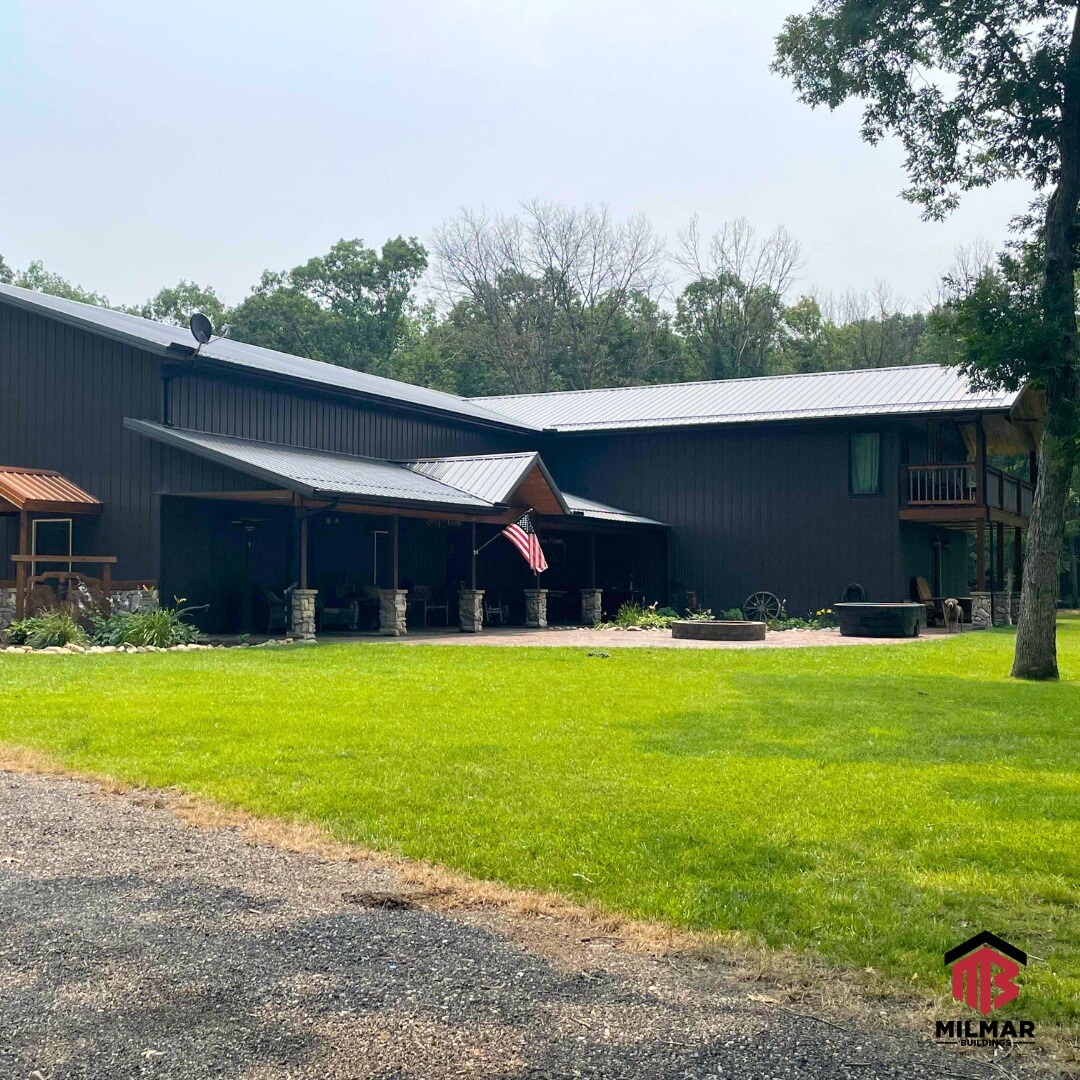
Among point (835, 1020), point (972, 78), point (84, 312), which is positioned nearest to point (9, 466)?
point (84, 312)

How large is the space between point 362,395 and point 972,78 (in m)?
12.7

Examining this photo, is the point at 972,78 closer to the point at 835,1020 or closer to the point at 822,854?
the point at 822,854

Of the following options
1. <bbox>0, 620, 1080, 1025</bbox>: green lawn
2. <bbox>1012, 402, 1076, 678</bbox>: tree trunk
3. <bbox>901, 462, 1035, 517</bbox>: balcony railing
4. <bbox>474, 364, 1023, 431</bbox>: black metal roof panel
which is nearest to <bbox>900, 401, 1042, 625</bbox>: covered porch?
<bbox>901, 462, 1035, 517</bbox>: balcony railing

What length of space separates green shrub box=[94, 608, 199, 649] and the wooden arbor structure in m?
1.15

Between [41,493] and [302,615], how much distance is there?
183 inches

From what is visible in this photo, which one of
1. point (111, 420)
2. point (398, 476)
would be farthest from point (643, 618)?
point (111, 420)

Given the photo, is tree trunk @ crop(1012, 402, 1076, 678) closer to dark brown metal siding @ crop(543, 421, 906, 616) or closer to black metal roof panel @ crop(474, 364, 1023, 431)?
black metal roof panel @ crop(474, 364, 1023, 431)

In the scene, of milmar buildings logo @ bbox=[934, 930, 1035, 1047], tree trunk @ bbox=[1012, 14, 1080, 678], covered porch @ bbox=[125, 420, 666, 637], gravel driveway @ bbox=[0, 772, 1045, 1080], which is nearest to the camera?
gravel driveway @ bbox=[0, 772, 1045, 1080]

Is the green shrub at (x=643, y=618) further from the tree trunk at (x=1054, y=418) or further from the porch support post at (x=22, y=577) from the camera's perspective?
the porch support post at (x=22, y=577)

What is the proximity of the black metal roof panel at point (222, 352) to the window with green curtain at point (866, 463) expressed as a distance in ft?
26.3

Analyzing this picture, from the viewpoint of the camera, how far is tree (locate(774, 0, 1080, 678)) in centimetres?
1345

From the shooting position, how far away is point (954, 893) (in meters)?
4.84

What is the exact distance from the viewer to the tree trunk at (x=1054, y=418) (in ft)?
43.9

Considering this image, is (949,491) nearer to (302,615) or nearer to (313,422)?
(313,422)
